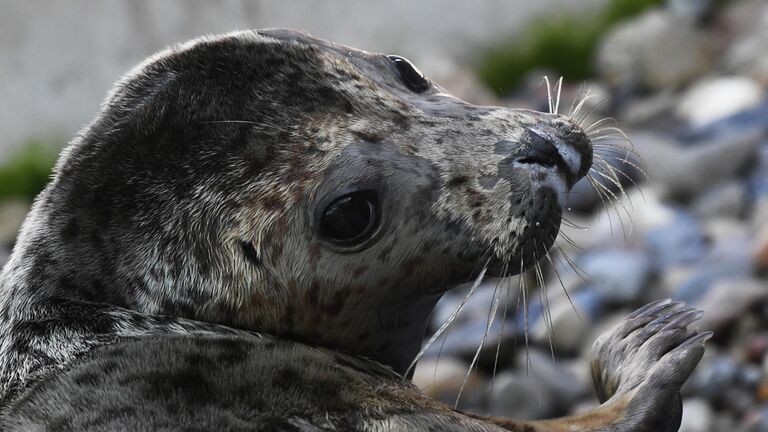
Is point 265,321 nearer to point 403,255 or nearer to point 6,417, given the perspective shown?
point 403,255

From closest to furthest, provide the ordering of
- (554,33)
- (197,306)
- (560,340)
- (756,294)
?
(197,306) < (756,294) < (560,340) < (554,33)

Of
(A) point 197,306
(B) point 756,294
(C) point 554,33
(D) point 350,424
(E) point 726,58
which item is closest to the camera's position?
(D) point 350,424

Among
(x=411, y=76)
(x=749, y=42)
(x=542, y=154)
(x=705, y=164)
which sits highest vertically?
(x=749, y=42)

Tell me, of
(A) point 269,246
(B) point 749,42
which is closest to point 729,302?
(B) point 749,42

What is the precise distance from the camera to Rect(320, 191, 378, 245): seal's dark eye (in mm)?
2775

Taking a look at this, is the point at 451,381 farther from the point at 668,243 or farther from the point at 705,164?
the point at 705,164

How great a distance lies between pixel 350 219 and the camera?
9.12 feet

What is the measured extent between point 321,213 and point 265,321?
0.27 meters

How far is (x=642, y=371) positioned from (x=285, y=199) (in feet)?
3.15

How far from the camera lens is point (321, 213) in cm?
277

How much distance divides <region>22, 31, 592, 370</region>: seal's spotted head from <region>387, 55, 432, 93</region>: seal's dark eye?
215mm

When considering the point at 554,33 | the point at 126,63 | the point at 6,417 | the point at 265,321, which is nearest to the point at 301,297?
the point at 265,321

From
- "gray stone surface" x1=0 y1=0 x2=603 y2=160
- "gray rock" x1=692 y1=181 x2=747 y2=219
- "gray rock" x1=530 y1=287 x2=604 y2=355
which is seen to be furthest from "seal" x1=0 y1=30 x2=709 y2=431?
"gray stone surface" x1=0 y1=0 x2=603 y2=160

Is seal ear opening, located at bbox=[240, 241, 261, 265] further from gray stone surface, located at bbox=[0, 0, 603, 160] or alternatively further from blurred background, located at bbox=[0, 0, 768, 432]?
gray stone surface, located at bbox=[0, 0, 603, 160]
